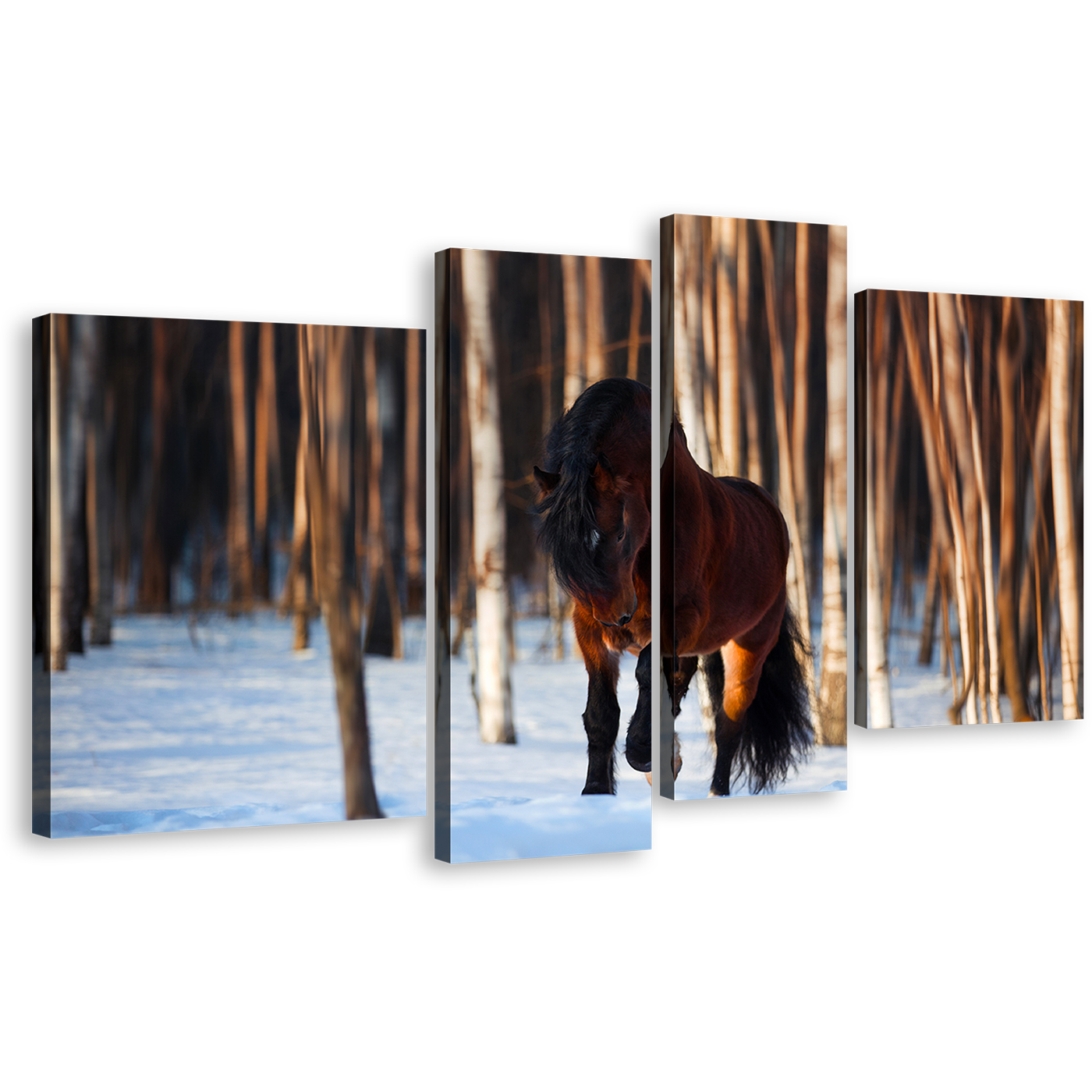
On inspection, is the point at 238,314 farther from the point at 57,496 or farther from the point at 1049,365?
the point at 1049,365

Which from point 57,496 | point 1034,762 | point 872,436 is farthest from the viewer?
point 1034,762

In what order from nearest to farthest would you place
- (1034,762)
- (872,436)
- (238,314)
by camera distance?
1. (238,314)
2. (872,436)
3. (1034,762)

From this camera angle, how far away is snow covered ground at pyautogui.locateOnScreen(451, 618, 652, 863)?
6.25 meters

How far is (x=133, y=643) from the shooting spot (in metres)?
6.38

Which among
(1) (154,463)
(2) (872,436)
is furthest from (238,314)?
(2) (872,436)

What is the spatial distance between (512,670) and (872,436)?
7.40 ft

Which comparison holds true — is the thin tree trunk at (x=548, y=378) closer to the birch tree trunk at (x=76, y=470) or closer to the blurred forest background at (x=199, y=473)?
the blurred forest background at (x=199, y=473)

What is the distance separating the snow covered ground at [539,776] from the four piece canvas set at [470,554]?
11 millimetres

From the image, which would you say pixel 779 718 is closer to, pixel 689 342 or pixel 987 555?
pixel 987 555

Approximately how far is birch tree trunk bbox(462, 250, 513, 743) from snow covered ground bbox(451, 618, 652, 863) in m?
0.15

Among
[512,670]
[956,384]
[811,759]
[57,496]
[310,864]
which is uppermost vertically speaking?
[956,384]

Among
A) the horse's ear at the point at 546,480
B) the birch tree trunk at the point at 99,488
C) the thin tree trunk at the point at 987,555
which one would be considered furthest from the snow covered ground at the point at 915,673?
the birch tree trunk at the point at 99,488

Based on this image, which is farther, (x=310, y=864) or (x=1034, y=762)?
(x=1034, y=762)

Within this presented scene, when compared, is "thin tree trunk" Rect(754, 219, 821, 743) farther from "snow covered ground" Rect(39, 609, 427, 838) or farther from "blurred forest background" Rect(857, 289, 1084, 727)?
"snow covered ground" Rect(39, 609, 427, 838)
